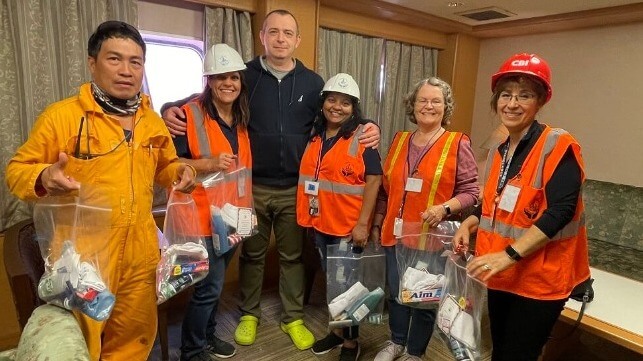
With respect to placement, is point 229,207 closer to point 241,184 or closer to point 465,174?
point 241,184

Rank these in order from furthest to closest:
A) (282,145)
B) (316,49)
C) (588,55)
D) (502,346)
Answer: (588,55) < (316,49) < (282,145) < (502,346)

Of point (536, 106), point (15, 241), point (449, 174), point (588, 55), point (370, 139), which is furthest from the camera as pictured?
point (588, 55)

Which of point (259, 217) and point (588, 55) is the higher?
point (588, 55)

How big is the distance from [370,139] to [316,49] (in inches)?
59.3

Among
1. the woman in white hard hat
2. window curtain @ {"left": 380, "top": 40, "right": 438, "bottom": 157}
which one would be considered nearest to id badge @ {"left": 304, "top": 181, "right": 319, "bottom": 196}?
the woman in white hard hat

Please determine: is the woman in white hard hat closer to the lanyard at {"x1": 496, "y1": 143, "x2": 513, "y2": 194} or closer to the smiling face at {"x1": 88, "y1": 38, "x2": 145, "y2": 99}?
the lanyard at {"x1": 496, "y1": 143, "x2": 513, "y2": 194}

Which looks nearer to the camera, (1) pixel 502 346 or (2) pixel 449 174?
(1) pixel 502 346

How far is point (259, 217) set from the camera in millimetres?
2205

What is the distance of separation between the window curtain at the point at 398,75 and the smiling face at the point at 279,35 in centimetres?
209

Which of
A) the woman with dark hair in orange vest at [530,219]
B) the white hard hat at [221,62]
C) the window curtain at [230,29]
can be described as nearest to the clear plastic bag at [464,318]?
the woman with dark hair in orange vest at [530,219]

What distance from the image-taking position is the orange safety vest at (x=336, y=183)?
1.98 meters

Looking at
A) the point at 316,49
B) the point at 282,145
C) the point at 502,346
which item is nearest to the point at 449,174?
the point at 502,346

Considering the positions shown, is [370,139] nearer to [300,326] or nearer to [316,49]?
[300,326]

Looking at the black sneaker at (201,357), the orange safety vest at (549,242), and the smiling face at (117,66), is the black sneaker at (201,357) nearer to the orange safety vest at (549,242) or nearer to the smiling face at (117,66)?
the smiling face at (117,66)
